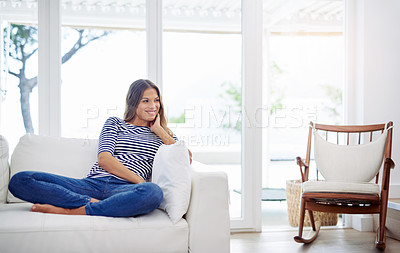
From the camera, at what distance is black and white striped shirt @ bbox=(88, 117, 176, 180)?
A: 8.16 feet

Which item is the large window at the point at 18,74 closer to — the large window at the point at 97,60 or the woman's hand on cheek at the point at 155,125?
the large window at the point at 97,60

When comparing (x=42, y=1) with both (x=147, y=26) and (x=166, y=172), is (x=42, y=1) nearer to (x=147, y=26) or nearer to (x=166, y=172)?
(x=147, y=26)

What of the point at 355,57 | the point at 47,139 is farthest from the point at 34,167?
the point at 355,57

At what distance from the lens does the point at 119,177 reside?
2.42 meters

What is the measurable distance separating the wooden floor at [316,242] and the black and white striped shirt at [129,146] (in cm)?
91

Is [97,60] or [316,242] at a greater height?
[97,60]

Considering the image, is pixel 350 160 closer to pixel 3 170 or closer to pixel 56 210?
pixel 56 210

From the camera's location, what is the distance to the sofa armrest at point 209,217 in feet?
6.91

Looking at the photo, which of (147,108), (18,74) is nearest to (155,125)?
(147,108)

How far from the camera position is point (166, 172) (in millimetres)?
2260

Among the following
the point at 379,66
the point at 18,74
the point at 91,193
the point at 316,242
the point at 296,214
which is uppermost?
the point at 379,66

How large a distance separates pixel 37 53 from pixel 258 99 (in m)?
1.80

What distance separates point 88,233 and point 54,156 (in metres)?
0.85

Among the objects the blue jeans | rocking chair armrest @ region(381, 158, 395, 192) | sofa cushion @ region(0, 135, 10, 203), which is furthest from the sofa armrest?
rocking chair armrest @ region(381, 158, 395, 192)
